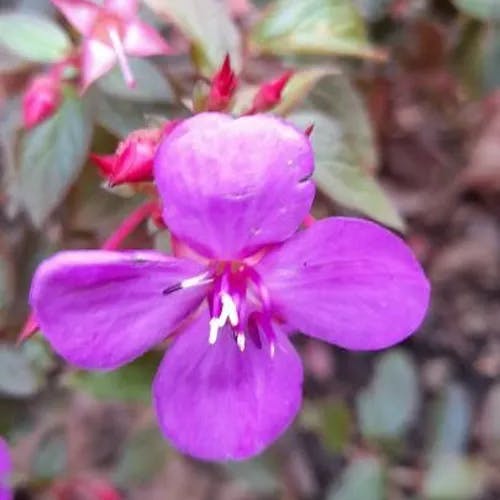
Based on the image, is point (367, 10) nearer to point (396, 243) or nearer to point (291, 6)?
point (291, 6)

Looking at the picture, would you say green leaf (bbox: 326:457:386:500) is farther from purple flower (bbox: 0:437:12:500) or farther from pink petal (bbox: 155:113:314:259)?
pink petal (bbox: 155:113:314:259)

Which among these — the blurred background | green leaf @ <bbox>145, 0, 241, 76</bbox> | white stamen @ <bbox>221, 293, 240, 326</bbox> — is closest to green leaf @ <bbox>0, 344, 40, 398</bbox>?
the blurred background

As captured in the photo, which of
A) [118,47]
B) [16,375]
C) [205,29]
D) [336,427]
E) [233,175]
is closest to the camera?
[233,175]

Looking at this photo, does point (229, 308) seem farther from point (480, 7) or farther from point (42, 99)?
point (480, 7)

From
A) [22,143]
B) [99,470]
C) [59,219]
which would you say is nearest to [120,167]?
[22,143]

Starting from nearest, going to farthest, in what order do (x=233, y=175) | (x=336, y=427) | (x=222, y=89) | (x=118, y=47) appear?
(x=233, y=175), (x=222, y=89), (x=118, y=47), (x=336, y=427)

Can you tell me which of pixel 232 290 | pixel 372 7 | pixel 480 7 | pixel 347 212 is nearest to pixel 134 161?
pixel 232 290

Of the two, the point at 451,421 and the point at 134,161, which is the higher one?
the point at 134,161
